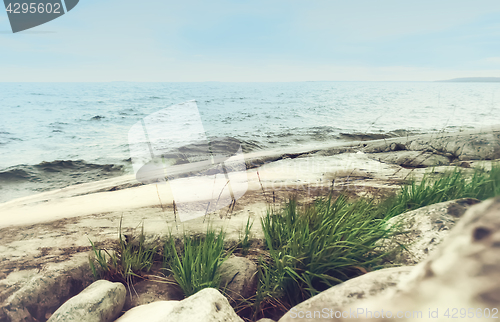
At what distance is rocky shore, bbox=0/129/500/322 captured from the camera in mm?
737

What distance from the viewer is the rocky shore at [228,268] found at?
0.74 meters

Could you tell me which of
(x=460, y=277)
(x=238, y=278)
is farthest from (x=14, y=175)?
(x=460, y=277)

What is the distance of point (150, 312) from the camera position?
5.55 ft

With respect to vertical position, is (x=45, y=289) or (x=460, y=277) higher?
(x=460, y=277)

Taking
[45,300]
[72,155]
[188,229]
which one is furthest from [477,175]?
[72,155]

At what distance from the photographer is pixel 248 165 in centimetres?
732

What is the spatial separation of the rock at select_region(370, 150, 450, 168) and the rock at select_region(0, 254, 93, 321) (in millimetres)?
6350

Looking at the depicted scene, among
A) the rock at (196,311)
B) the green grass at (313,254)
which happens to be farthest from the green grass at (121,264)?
the green grass at (313,254)

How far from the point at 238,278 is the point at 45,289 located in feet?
4.41

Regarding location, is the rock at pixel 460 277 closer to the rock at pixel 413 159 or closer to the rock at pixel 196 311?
the rock at pixel 196 311

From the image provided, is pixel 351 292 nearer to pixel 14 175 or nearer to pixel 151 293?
pixel 151 293

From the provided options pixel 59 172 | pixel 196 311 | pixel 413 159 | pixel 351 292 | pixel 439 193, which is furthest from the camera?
pixel 59 172

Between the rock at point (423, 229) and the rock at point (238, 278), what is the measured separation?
983 millimetres

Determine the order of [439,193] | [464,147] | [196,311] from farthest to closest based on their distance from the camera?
[464,147]
[439,193]
[196,311]
